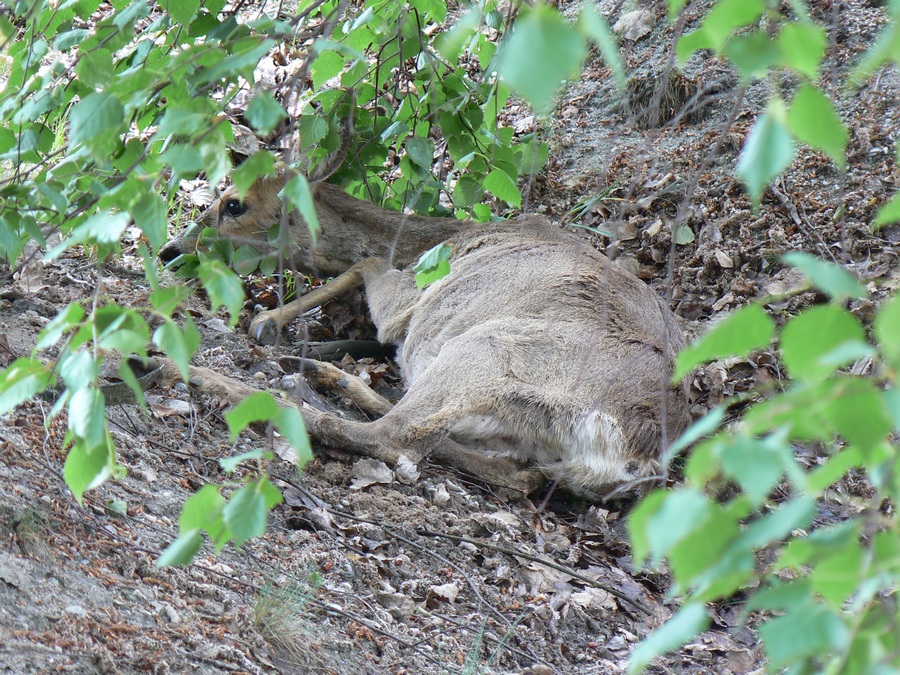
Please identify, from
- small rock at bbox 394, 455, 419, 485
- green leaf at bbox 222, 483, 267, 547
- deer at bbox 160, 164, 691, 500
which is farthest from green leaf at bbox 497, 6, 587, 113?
small rock at bbox 394, 455, 419, 485

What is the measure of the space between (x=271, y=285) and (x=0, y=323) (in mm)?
2594

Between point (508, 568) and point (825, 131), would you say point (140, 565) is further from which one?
point (825, 131)

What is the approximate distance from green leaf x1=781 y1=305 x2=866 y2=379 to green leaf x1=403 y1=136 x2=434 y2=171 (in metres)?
4.05

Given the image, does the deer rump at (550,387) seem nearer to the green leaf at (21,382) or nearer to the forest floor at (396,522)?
the forest floor at (396,522)

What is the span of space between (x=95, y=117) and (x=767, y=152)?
1.36 metres

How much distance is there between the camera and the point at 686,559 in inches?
45.8

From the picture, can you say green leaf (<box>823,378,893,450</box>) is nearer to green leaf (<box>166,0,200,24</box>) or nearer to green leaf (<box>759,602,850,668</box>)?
green leaf (<box>759,602,850,668</box>)

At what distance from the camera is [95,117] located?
74.1 inches

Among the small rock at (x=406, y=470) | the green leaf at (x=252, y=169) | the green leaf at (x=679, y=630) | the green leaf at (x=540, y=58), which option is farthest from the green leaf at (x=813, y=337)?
the small rock at (x=406, y=470)

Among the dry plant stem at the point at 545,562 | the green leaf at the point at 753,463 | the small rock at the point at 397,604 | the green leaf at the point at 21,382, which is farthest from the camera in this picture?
the dry plant stem at the point at 545,562

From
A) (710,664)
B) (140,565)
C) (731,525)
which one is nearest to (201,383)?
(140,565)

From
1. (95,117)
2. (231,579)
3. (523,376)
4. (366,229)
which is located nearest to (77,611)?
(231,579)

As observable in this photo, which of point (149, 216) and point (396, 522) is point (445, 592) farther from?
point (149, 216)

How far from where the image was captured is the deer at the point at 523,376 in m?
5.14
